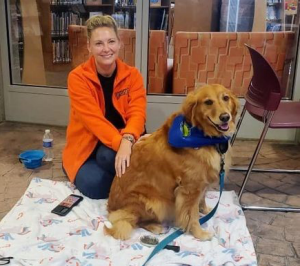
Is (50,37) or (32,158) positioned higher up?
(50,37)

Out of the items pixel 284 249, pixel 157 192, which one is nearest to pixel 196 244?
pixel 157 192

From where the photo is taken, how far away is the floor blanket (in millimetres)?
1802

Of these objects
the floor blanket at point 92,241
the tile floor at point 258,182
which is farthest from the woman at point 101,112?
the tile floor at point 258,182

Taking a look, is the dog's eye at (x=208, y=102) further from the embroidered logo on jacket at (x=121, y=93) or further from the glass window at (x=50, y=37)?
the glass window at (x=50, y=37)

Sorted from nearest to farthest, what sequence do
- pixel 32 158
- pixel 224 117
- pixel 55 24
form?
pixel 224 117 < pixel 32 158 < pixel 55 24

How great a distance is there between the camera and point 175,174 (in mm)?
1866

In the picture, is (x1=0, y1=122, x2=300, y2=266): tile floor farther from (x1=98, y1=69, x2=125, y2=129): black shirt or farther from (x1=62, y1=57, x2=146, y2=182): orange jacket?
(x1=98, y1=69, x2=125, y2=129): black shirt

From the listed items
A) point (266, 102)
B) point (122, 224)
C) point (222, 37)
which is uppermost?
point (222, 37)

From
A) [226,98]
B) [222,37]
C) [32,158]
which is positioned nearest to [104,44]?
[226,98]

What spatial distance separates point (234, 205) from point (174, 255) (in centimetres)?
61

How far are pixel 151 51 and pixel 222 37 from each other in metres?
0.63

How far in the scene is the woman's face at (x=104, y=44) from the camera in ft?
6.99

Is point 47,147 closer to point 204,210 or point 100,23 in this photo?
point 100,23

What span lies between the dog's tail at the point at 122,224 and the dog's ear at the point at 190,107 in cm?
55
